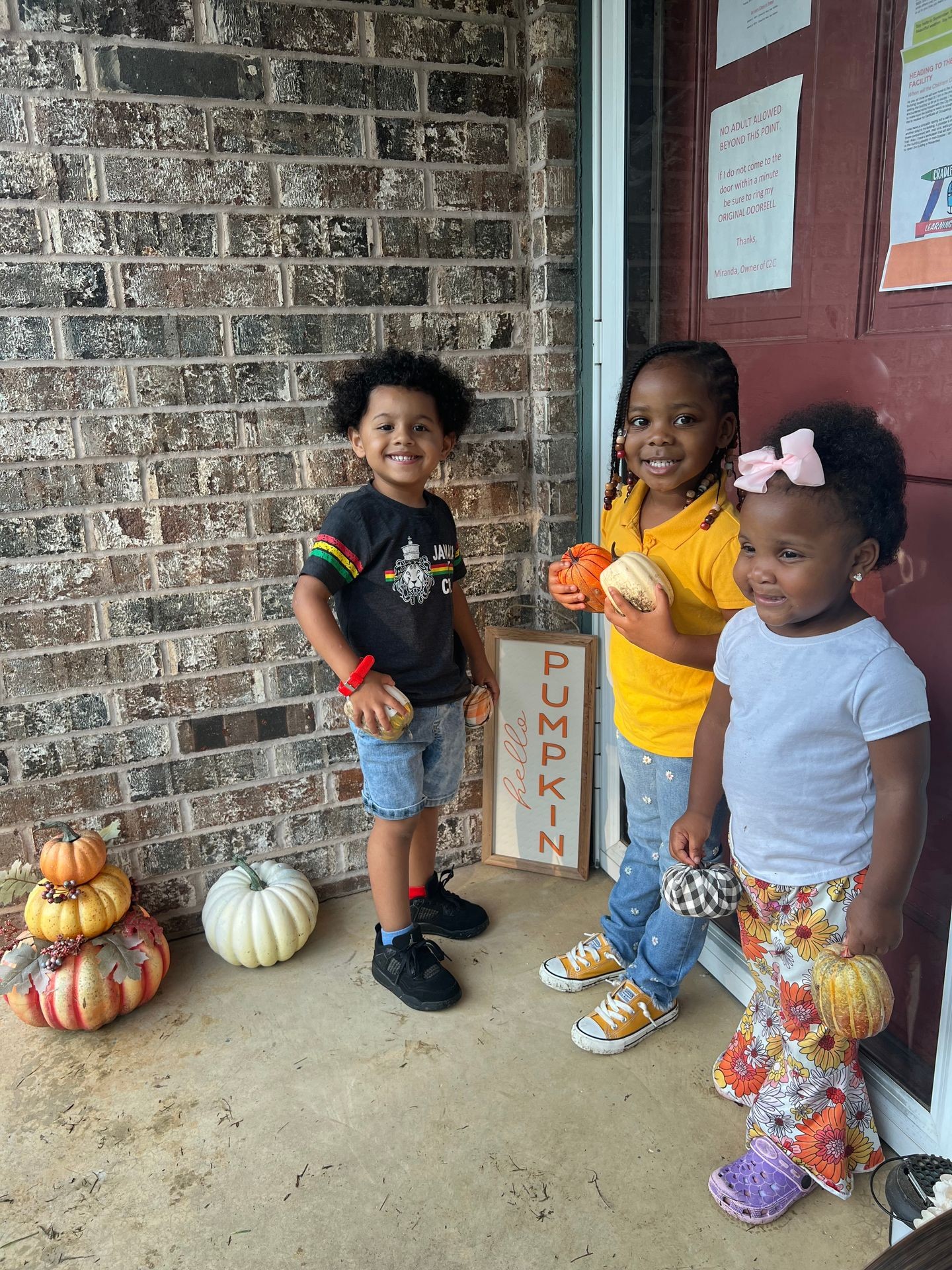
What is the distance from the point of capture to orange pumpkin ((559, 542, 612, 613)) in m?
1.98

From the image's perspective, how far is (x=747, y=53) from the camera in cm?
Answer: 195

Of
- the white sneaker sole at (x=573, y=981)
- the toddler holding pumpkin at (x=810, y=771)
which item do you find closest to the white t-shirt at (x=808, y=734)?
the toddler holding pumpkin at (x=810, y=771)

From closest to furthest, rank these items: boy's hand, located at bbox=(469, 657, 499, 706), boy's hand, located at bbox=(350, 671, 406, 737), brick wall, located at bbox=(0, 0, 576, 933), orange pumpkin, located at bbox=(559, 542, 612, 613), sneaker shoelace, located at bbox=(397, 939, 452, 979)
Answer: orange pumpkin, located at bbox=(559, 542, 612, 613)
boy's hand, located at bbox=(350, 671, 406, 737)
brick wall, located at bbox=(0, 0, 576, 933)
sneaker shoelace, located at bbox=(397, 939, 452, 979)
boy's hand, located at bbox=(469, 657, 499, 706)

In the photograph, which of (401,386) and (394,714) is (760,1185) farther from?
(401,386)

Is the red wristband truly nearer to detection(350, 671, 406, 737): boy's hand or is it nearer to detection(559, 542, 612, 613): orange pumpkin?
detection(350, 671, 406, 737): boy's hand

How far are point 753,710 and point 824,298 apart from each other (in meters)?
0.83

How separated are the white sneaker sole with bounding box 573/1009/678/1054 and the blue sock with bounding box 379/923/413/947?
486 mm

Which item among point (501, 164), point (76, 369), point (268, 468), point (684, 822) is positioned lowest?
point (684, 822)

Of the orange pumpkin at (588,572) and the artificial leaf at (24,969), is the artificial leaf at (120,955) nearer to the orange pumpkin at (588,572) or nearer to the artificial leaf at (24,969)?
the artificial leaf at (24,969)

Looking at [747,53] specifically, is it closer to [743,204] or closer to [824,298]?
[743,204]

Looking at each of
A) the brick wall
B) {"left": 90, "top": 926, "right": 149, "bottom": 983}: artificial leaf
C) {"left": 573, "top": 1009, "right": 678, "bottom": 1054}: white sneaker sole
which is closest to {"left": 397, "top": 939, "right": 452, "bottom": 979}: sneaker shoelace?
{"left": 573, "top": 1009, "right": 678, "bottom": 1054}: white sneaker sole

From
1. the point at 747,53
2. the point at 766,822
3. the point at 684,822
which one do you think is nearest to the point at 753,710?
the point at 766,822

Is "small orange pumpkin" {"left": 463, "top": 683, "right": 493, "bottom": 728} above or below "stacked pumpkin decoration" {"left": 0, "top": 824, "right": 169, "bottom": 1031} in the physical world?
above

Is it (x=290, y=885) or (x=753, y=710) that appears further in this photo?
(x=290, y=885)
